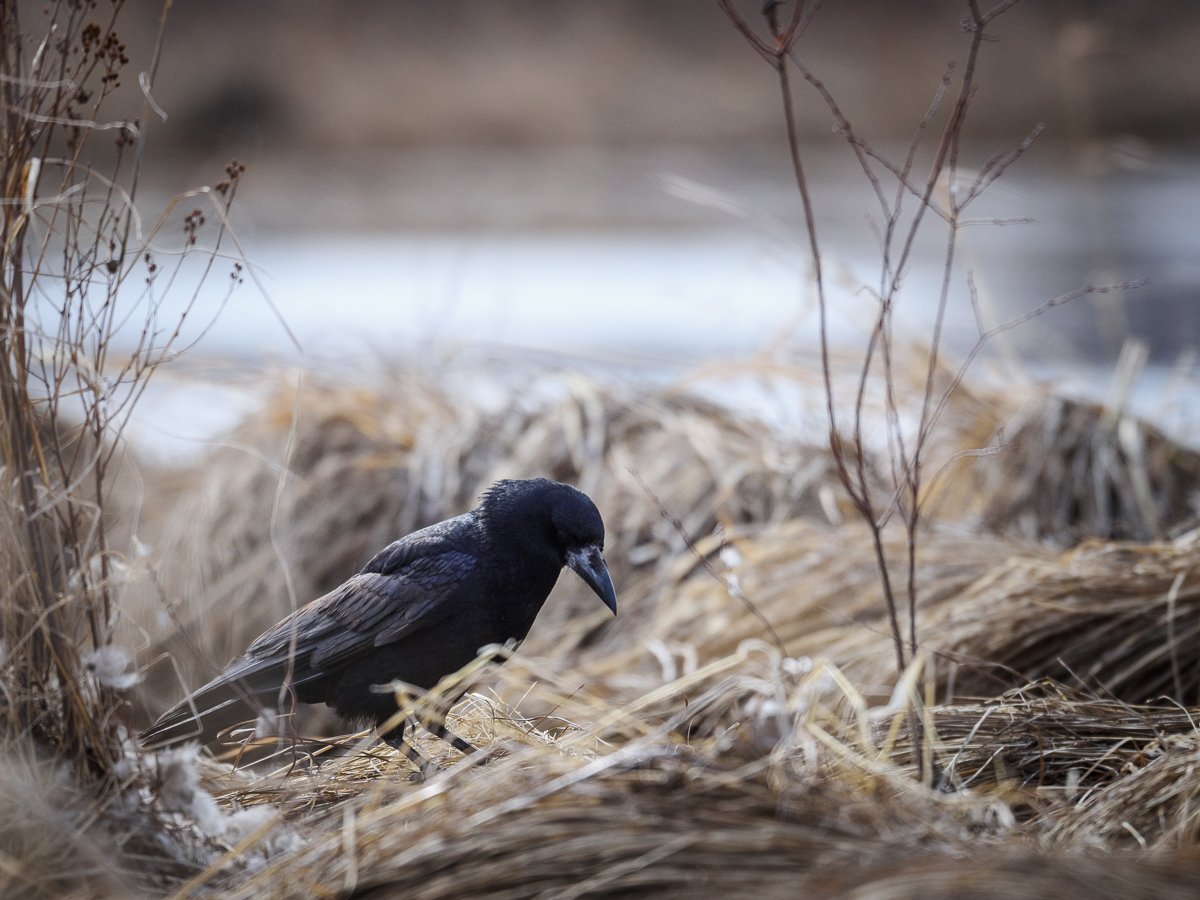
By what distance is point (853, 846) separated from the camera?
5.13 feet

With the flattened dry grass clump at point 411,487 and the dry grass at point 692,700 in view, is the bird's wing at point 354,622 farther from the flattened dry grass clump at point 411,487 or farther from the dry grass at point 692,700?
the flattened dry grass clump at point 411,487

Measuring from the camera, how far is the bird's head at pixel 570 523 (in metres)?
2.30

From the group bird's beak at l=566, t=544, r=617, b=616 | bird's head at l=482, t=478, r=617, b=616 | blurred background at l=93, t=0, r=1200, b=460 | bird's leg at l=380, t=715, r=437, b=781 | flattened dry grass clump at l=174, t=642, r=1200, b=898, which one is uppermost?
blurred background at l=93, t=0, r=1200, b=460

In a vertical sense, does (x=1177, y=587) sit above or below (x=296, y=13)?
below

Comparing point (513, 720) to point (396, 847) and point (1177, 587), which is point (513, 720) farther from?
point (1177, 587)

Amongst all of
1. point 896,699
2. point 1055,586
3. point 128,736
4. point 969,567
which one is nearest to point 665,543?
point 969,567

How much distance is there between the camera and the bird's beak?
89.4 inches

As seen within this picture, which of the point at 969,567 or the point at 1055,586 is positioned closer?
the point at 1055,586

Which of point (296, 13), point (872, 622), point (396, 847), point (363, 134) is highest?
point (296, 13)

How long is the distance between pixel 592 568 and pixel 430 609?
0.30 m

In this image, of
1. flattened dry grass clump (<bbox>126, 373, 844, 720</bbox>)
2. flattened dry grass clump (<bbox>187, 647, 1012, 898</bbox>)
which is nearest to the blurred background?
flattened dry grass clump (<bbox>126, 373, 844, 720</bbox>)

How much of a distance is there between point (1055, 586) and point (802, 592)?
0.71m

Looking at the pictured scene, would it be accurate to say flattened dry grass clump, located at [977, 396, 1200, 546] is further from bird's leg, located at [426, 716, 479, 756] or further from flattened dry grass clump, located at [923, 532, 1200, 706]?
bird's leg, located at [426, 716, 479, 756]

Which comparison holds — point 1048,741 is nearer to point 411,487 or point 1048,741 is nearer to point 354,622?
point 354,622
